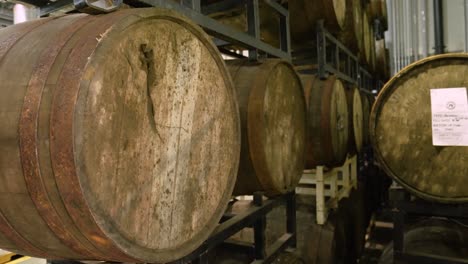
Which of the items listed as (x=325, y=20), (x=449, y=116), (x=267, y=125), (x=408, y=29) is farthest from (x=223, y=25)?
(x=408, y=29)

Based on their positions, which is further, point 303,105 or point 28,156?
point 303,105

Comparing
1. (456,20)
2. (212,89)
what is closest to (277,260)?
(212,89)

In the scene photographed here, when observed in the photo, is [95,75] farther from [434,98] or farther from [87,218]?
[434,98]

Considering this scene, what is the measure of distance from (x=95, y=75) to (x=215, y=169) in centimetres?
74

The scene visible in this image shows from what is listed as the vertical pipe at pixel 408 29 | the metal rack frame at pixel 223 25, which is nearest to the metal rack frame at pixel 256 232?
the metal rack frame at pixel 223 25

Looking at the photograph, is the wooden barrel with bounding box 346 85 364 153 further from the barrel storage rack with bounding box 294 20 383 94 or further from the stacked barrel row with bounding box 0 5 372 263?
the stacked barrel row with bounding box 0 5 372 263

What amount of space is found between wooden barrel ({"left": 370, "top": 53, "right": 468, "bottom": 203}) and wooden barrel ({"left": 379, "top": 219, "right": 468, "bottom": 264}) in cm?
46

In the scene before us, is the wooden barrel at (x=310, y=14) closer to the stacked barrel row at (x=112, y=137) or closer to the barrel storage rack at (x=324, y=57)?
the barrel storage rack at (x=324, y=57)

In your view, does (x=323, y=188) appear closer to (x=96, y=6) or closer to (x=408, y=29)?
(x=96, y=6)

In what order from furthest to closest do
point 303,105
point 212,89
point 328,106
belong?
point 328,106 < point 303,105 < point 212,89

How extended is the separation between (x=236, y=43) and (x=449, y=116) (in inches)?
70.8

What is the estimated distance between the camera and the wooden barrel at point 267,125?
189 cm

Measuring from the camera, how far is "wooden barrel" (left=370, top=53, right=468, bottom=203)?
8.76 ft

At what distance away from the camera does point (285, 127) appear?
232 centimetres
